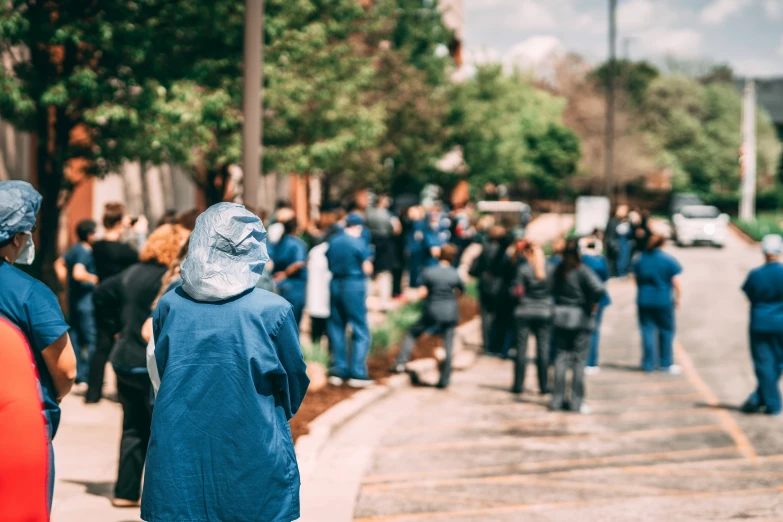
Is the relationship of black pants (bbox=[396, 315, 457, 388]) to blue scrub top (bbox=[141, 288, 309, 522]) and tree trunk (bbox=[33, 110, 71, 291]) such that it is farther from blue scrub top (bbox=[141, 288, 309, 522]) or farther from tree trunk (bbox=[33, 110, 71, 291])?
blue scrub top (bbox=[141, 288, 309, 522])

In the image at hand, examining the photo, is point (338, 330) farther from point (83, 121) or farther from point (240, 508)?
point (240, 508)

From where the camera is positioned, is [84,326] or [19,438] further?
[84,326]

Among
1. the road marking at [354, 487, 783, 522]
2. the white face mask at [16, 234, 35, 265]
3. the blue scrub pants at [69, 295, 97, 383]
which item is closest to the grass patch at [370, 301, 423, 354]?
the blue scrub pants at [69, 295, 97, 383]

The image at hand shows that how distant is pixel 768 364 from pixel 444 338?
3337 mm

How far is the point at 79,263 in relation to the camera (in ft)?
34.0

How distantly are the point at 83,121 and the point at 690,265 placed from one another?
23174 mm

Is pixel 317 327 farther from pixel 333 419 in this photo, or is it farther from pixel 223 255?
pixel 223 255

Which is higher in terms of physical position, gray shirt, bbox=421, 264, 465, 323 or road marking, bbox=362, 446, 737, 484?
gray shirt, bbox=421, 264, 465, 323

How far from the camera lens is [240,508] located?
3629 mm

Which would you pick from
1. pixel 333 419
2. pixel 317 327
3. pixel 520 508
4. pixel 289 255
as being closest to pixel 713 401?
pixel 333 419

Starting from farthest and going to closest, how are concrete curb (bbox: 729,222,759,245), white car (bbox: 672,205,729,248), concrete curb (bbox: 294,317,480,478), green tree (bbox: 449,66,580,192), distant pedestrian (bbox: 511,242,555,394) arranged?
concrete curb (bbox: 729,222,759,245), white car (bbox: 672,205,729,248), green tree (bbox: 449,66,580,192), distant pedestrian (bbox: 511,242,555,394), concrete curb (bbox: 294,317,480,478)

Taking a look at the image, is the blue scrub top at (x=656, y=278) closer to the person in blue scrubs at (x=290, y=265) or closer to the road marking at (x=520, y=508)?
the person in blue scrubs at (x=290, y=265)

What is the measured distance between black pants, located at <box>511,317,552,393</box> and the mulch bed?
1.49 metres

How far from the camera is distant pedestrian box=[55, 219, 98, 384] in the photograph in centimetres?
1038
